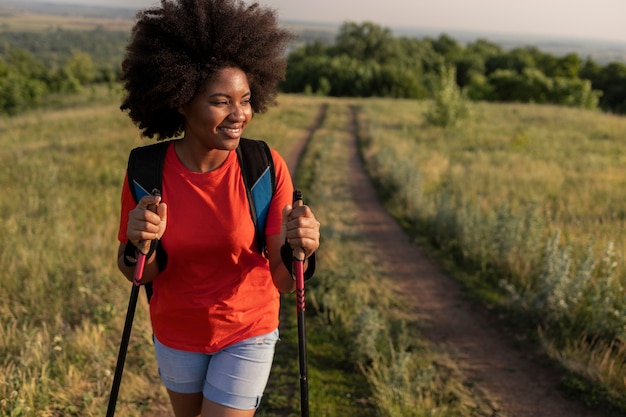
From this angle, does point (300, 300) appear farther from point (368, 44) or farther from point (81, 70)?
point (81, 70)

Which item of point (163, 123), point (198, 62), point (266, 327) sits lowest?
point (266, 327)

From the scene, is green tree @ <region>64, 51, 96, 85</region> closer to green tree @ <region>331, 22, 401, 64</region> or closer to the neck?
green tree @ <region>331, 22, 401, 64</region>

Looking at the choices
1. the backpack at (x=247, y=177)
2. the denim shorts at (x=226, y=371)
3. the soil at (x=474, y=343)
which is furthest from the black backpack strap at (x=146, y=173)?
the soil at (x=474, y=343)

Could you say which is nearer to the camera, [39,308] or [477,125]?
[39,308]

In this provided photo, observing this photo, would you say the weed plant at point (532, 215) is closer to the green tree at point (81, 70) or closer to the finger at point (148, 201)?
the finger at point (148, 201)

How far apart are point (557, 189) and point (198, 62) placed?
10901mm

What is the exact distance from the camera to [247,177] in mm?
2553

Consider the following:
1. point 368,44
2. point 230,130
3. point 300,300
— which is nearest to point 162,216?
point 230,130

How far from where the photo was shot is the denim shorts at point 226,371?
2.56m

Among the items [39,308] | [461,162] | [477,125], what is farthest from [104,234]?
[477,125]

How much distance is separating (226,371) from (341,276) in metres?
4.49

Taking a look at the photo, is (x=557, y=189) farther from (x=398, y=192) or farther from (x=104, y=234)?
(x=104, y=234)

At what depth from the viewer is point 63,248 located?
7133mm

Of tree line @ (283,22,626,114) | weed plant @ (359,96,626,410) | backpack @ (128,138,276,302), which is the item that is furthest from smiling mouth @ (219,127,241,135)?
tree line @ (283,22,626,114)
